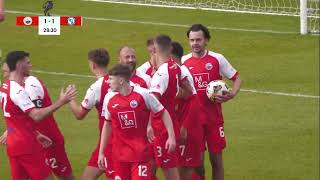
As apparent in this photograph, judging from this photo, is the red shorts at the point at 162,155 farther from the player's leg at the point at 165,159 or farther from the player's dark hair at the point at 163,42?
the player's dark hair at the point at 163,42

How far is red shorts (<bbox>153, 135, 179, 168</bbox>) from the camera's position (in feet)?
45.0

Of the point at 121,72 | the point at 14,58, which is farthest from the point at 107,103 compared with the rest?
the point at 14,58

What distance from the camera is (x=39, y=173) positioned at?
44.4 ft

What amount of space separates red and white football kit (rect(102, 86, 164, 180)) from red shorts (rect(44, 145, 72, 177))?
1.70 meters

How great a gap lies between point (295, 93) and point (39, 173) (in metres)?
10.0

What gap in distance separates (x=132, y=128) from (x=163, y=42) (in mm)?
1397

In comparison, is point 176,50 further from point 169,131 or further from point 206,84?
point 169,131

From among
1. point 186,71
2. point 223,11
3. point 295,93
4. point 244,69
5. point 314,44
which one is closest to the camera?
point 186,71

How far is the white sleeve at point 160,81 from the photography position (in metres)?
13.6

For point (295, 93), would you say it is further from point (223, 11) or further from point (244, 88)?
point (223, 11)

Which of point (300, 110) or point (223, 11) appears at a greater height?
point (223, 11)

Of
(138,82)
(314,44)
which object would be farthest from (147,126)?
(314,44)

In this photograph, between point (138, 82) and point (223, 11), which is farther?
point (223, 11)

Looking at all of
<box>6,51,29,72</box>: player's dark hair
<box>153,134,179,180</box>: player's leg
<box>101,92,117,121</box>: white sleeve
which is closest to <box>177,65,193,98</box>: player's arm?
<box>153,134,179,180</box>: player's leg
